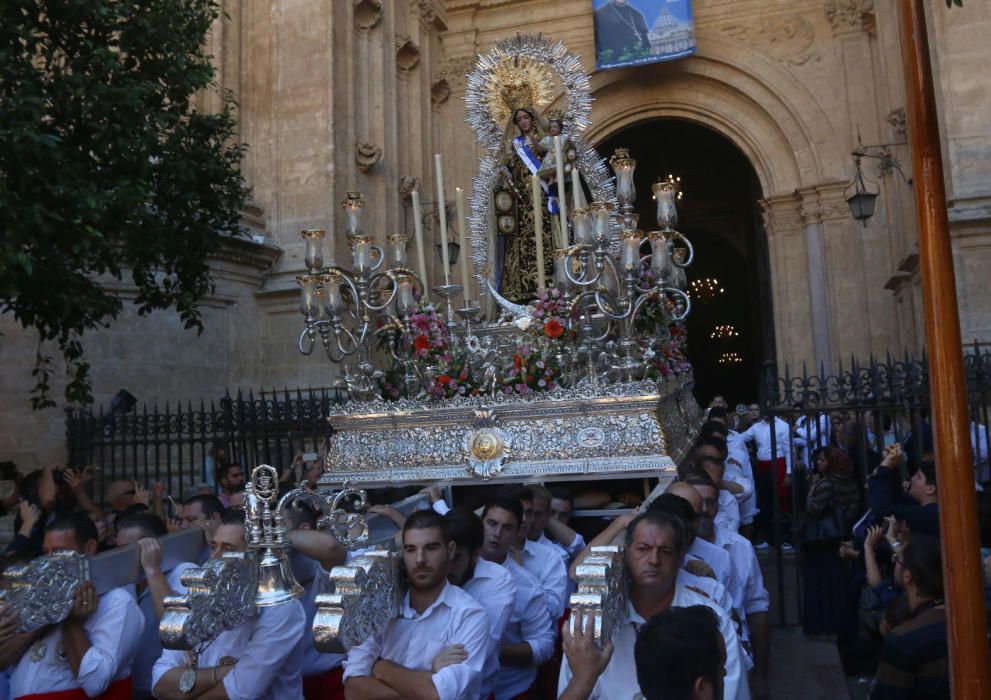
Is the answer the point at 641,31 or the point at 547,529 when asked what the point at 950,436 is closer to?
the point at 547,529

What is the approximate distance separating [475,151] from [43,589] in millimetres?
14115

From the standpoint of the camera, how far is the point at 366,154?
1384 cm

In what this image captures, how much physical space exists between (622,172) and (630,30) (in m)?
9.80

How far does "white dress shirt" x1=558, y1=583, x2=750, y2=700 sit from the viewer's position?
106 inches

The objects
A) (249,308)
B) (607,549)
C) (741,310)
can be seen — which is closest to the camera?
(607,549)

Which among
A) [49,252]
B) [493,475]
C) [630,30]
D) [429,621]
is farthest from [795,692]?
[630,30]

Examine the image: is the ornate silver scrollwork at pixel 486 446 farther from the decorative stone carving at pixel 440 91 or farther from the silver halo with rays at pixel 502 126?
the decorative stone carving at pixel 440 91

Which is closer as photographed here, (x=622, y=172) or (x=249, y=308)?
(x=622, y=172)

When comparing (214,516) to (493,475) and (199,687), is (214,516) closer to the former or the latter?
(199,687)

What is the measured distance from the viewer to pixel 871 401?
7.38 meters

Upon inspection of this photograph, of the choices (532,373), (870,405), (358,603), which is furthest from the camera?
(870,405)

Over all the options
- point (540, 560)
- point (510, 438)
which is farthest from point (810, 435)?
point (540, 560)

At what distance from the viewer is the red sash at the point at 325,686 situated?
370cm

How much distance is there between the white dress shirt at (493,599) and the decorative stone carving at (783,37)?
46.5 ft
